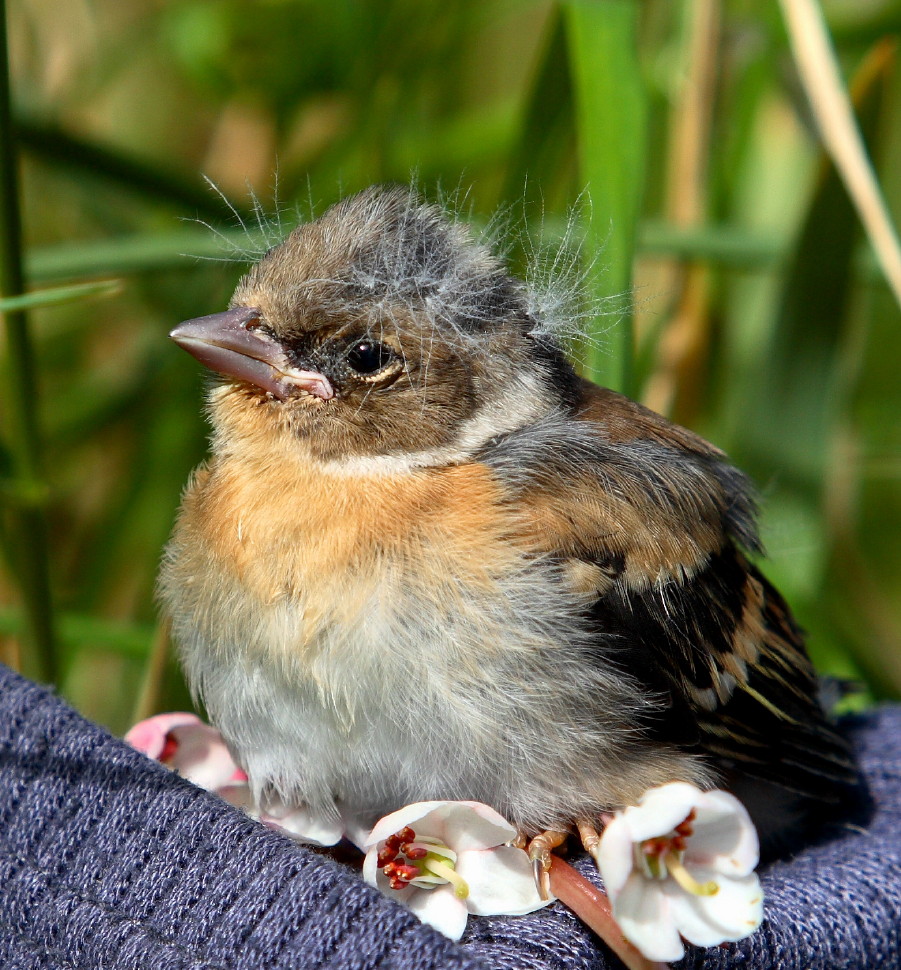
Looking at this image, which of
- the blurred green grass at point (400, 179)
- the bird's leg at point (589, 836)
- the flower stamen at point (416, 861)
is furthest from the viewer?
the blurred green grass at point (400, 179)

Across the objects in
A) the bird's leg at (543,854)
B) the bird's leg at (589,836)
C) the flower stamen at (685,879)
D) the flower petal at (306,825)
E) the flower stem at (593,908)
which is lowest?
the flower petal at (306,825)

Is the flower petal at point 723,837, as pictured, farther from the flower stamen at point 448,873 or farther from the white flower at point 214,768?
the white flower at point 214,768

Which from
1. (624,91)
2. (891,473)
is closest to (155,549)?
(624,91)

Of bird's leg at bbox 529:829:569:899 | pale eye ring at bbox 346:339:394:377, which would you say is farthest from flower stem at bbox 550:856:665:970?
pale eye ring at bbox 346:339:394:377

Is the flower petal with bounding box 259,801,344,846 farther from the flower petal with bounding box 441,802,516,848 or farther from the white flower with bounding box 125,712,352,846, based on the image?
the flower petal with bounding box 441,802,516,848

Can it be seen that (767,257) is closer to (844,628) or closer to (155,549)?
(844,628)

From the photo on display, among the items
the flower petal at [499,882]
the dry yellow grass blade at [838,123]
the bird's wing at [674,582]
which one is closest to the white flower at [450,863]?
the flower petal at [499,882]
